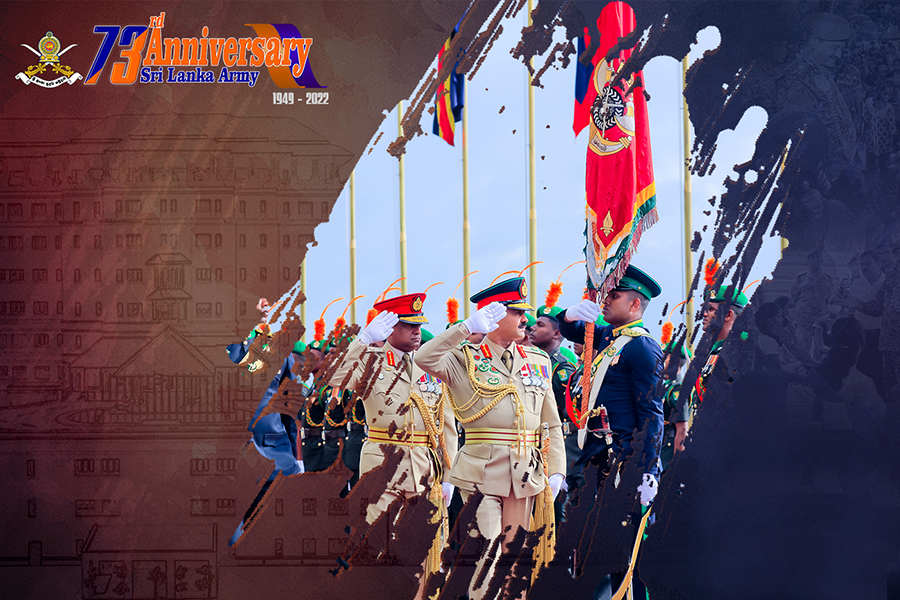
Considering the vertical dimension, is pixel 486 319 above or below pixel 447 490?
above

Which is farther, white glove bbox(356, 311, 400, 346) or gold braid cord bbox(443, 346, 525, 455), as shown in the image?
white glove bbox(356, 311, 400, 346)

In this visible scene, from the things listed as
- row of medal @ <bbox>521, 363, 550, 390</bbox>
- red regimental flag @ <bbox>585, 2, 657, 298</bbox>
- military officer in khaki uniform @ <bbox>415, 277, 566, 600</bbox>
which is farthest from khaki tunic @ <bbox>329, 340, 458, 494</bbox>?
red regimental flag @ <bbox>585, 2, 657, 298</bbox>

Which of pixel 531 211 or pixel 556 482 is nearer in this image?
pixel 556 482

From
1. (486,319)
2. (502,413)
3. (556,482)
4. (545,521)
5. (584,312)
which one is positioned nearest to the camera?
(486,319)

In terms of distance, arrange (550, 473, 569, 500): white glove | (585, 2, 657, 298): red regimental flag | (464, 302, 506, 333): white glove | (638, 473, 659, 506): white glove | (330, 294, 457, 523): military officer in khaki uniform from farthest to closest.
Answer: (585, 2, 657, 298): red regimental flag → (330, 294, 457, 523): military officer in khaki uniform → (638, 473, 659, 506): white glove → (550, 473, 569, 500): white glove → (464, 302, 506, 333): white glove

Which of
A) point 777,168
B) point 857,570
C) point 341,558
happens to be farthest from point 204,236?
point 857,570

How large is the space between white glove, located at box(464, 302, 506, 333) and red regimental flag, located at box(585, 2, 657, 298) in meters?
0.87

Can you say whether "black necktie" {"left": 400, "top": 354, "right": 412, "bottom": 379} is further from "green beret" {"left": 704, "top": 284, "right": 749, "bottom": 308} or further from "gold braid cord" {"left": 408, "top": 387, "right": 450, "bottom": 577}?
"green beret" {"left": 704, "top": 284, "right": 749, "bottom": 308}

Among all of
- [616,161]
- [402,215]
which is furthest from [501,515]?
[616,161]

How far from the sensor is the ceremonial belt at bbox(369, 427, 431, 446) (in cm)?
527

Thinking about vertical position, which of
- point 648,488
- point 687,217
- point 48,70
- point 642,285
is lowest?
point 648,488

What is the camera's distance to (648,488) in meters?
5.12

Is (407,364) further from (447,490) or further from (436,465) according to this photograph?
(447,490)

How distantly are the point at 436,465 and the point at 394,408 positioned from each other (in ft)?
1.49
